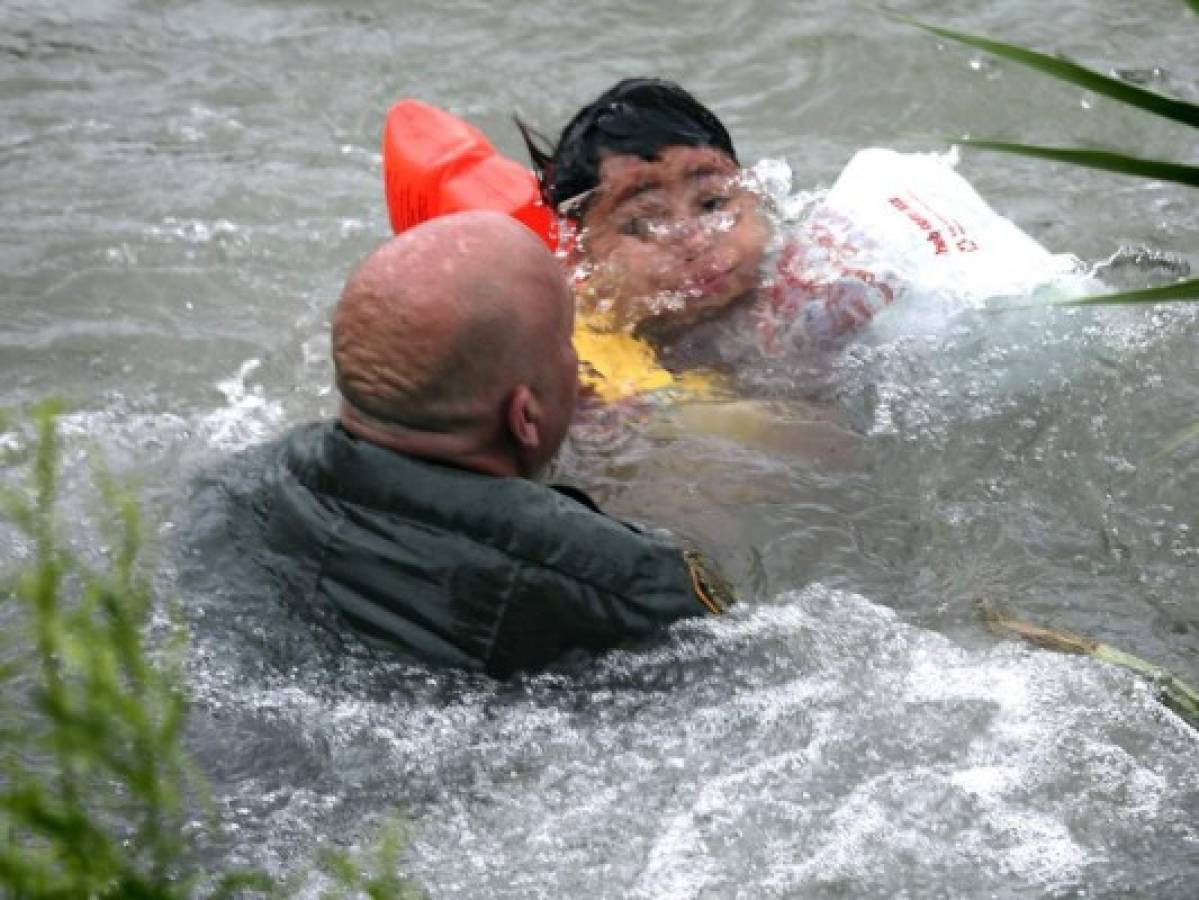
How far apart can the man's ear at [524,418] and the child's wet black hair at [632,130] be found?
Answer: 1369 millimetres

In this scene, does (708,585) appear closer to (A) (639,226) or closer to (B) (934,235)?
(A) (639,226)

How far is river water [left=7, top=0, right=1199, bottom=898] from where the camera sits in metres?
3.16

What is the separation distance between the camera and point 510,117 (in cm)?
670

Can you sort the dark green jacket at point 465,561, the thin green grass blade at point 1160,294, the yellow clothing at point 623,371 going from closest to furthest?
the thin green grass blade at point 1160,294, the dark green jacket at point 465,561, the yellow clothing at point 623,371

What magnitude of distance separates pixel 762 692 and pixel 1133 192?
10.7ft

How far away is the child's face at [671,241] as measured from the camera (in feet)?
14.9

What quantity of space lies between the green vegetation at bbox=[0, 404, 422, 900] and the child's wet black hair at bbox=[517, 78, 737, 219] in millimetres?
1823

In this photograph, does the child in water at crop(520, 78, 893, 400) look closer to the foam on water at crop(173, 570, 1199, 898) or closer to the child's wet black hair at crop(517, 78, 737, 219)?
the child's wet black hair at crop(517, 78, 737, 219)

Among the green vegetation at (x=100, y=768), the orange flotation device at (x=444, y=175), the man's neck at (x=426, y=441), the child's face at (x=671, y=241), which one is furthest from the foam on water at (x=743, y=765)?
the orange flotation device at (x=444, y=175)

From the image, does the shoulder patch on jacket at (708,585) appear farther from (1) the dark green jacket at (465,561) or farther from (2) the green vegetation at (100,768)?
(2) the green vegetation at (100,768)

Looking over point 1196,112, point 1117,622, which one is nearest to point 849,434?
point 1117,622

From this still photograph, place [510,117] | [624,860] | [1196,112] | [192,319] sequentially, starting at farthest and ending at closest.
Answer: [510,117], [192,319], [624,860], [1196,112]

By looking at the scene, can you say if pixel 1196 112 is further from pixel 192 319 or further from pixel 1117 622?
pixel 192 319

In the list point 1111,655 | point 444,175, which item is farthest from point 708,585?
point 444,175
